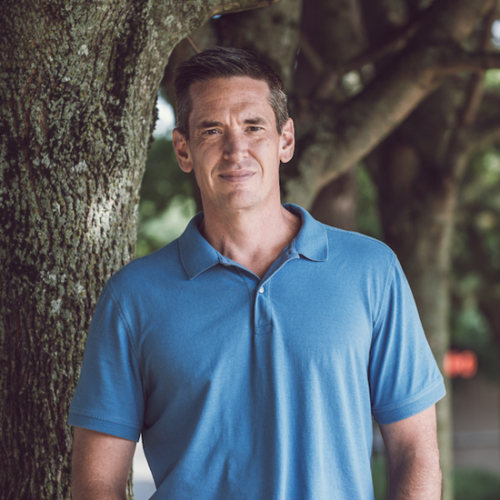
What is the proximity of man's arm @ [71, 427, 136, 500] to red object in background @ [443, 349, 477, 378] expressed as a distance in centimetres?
1724

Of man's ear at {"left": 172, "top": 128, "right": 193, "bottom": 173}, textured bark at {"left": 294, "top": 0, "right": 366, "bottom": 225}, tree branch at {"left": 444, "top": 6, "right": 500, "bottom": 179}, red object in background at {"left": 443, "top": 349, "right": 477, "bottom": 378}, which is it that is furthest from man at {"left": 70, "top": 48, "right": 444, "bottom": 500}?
red object in background at {"left": 443, "top": 349, "right": 477, "bottom": 378}

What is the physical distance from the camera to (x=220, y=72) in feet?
6.92

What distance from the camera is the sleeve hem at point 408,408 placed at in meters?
1.92

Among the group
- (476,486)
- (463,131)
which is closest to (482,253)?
(476,486)

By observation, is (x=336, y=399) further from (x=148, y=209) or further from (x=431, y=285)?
(x=148, y=209)

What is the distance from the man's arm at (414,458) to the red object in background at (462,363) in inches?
667

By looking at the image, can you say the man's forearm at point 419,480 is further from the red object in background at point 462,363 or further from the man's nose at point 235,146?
the red object in background at point 462,363

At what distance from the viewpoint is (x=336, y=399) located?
1.85 m

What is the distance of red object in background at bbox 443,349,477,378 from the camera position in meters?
18.2

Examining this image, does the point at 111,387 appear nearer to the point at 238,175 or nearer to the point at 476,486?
the point at 238,175

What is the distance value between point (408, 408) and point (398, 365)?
0.13 m

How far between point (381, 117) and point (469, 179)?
5.79 metres

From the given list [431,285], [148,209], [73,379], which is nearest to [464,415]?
[148,209]

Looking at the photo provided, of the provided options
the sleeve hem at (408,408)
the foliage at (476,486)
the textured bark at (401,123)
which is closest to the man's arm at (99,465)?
the sleeve hem at (408,408)
